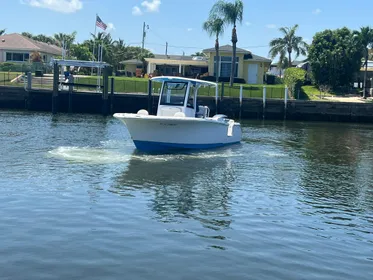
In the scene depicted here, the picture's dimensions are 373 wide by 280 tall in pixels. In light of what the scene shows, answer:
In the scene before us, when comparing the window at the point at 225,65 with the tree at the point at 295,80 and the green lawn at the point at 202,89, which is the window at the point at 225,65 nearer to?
the tree at the point at 295,80

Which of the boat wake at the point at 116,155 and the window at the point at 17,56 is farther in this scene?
the window at the point at 17,56

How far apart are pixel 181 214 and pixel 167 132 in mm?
9865

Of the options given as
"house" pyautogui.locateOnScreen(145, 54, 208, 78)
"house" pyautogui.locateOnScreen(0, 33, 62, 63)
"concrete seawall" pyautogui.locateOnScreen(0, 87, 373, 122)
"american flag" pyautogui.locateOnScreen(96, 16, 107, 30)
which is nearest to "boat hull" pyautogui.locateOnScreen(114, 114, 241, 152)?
"concrete seawall" pyautogui.locateOnScreen(0, 87, 373, 122)

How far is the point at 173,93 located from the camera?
23781mm

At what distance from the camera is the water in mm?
9234

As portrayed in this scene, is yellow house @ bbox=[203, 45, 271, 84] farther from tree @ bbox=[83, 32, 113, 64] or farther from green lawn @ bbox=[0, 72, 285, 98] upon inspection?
tree @ bbox=[83, 32, 113, 64]

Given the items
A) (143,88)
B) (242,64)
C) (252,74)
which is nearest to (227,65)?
(242,64)

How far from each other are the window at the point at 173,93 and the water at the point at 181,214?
2644 mm

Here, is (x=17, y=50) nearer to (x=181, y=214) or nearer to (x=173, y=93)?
(x=173, y=93)

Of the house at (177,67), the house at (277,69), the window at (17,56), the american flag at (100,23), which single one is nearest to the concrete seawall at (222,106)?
the american flag at (100,23)

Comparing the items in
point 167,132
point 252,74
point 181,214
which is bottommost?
point 181,214

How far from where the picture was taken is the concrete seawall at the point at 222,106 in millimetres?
43562

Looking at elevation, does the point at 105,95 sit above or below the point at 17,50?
below

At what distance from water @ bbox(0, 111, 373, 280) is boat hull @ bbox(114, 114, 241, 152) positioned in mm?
813
